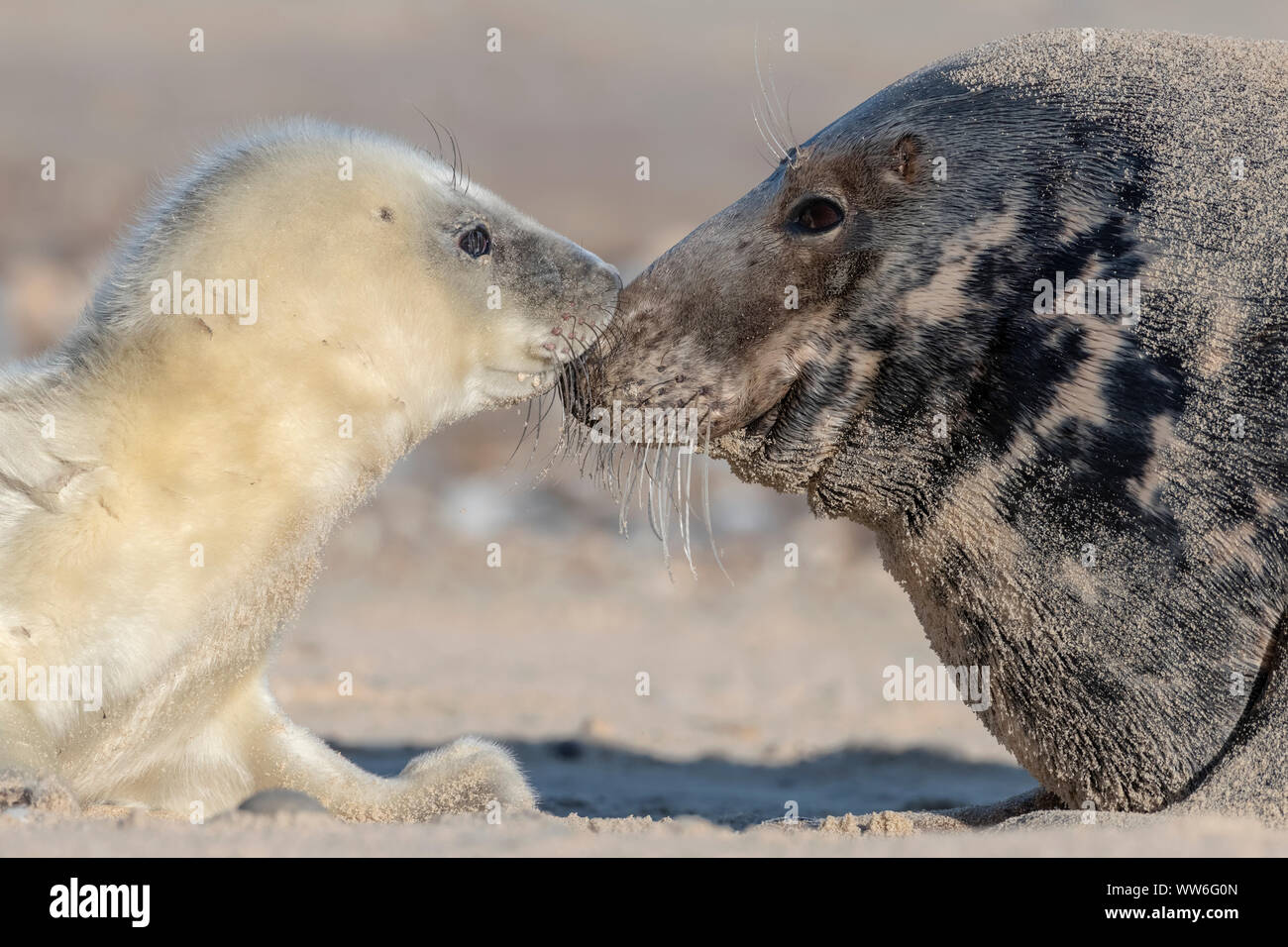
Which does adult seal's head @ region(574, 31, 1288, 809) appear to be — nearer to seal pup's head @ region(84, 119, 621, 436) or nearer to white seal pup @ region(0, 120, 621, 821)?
seal pup's head @ region(84, 119, 621, 436)

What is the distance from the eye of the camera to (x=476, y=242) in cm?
434

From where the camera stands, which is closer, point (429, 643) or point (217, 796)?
point (217, 796)

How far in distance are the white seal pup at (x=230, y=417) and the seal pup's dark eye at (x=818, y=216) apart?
0.60m

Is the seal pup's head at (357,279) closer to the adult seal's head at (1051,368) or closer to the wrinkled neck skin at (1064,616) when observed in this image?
the adult seal's head at (1051,368)

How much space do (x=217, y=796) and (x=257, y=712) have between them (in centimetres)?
28

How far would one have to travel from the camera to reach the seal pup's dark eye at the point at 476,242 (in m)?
4.30

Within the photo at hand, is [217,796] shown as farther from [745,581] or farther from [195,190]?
[745,581]

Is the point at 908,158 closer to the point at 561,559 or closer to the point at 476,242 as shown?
the point at 476,242

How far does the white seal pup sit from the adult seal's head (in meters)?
0.50

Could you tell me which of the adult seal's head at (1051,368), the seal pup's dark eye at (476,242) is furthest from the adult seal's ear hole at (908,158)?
the seal pup's dark eye at (476,242)

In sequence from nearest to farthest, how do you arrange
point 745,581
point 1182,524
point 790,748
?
1. point 1182,524
2. point 790,748
3. point 745,581

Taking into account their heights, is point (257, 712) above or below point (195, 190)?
below

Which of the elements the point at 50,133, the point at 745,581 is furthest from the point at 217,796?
the point at 50,133
